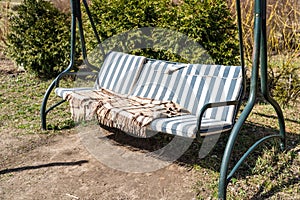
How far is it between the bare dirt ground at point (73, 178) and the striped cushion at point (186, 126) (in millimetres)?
471

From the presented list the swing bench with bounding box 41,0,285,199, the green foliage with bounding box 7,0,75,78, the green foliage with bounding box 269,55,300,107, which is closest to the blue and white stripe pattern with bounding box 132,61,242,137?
the swing bench with bounding box 41,0,285,199

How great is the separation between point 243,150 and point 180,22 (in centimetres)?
214

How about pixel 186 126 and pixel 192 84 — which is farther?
pixel 192 84

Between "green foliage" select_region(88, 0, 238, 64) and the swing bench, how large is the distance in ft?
3.09

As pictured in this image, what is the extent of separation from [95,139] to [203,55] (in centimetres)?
187

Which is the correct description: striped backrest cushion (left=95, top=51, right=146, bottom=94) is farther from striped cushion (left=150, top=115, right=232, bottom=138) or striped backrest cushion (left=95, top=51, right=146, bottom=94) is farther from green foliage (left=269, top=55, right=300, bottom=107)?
green foliage (left=269, top=55, right=300, bottom=107)

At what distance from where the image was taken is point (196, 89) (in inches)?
148

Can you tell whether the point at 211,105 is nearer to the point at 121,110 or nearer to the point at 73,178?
the point at 121,110

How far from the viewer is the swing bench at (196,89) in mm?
2914

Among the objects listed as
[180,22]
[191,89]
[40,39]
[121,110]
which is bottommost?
[121,110]

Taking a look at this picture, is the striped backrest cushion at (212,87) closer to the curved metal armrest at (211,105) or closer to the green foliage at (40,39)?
the curved metal armrest at (211,105)

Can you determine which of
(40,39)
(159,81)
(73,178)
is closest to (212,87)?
(159,81)

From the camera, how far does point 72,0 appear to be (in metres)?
4.36

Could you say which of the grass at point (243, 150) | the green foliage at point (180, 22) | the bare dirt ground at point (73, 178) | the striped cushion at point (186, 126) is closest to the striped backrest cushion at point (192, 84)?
the striped cushion at point (186, 126)
